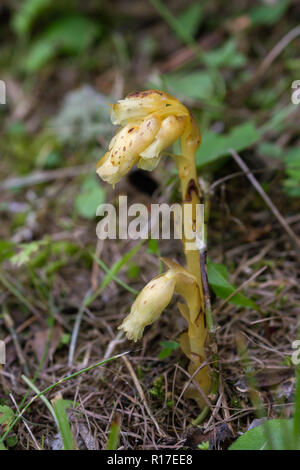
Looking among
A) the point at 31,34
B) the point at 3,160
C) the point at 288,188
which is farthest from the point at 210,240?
the point at 31,34

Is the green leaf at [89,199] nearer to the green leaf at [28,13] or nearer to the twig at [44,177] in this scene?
the twig at [44,177]

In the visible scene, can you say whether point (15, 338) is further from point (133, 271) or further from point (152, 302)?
point (152, 302)

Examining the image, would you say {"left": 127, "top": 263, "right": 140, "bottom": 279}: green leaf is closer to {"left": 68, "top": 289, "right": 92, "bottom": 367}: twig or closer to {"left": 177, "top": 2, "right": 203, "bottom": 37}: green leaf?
{"left": 68, "top": 289, "right": 92, "bottom": 367}: twig

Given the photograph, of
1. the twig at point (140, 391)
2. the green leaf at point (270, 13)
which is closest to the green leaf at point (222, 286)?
the twig at point (140, 391)

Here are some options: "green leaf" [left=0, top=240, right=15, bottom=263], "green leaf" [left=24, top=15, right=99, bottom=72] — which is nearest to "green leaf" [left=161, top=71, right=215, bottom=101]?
"green leaf" [left=24, top=15, right=99, bottom=72]

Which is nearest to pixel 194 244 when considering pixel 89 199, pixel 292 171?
pixel 292 171
